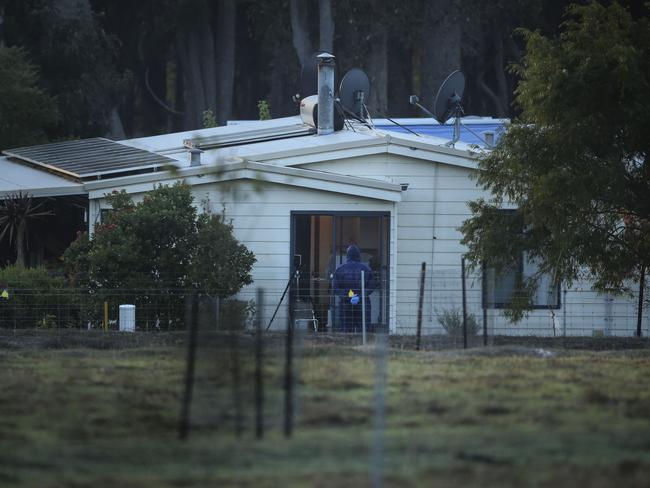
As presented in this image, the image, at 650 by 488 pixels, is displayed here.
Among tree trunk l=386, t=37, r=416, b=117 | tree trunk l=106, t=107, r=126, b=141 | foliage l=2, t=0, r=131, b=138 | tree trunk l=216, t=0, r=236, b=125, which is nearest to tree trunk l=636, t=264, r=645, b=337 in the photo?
foliage l=2, t=0, r=131, b=138

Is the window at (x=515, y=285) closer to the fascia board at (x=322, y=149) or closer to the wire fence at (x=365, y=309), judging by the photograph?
the wire fence at (x=365, y=309)

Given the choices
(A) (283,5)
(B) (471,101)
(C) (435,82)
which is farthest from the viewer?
(B) (471,101)

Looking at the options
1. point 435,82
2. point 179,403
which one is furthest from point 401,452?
point 435,82

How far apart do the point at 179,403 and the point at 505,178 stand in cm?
945

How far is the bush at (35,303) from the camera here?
19609 millimetres

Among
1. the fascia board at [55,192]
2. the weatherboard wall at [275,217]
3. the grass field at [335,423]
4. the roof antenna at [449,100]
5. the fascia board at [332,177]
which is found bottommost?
the grass field at [335,423]

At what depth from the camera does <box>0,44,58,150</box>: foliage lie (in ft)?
114

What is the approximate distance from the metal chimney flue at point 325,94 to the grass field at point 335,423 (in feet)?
35.1

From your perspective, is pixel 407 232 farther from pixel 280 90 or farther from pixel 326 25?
pixel 280 90

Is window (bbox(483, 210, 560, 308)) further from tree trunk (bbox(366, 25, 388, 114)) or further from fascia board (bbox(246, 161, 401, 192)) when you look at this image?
tree trunk (bbox(366, 25, 388, 114))

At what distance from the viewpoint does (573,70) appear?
1816 centimetres

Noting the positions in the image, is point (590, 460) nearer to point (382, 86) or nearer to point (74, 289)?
point (74, 289)

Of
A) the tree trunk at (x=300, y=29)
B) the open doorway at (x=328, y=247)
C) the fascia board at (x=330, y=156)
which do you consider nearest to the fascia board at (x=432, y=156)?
the fascia board at (x=330, y=156)

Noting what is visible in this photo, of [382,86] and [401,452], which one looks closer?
[401,452]
